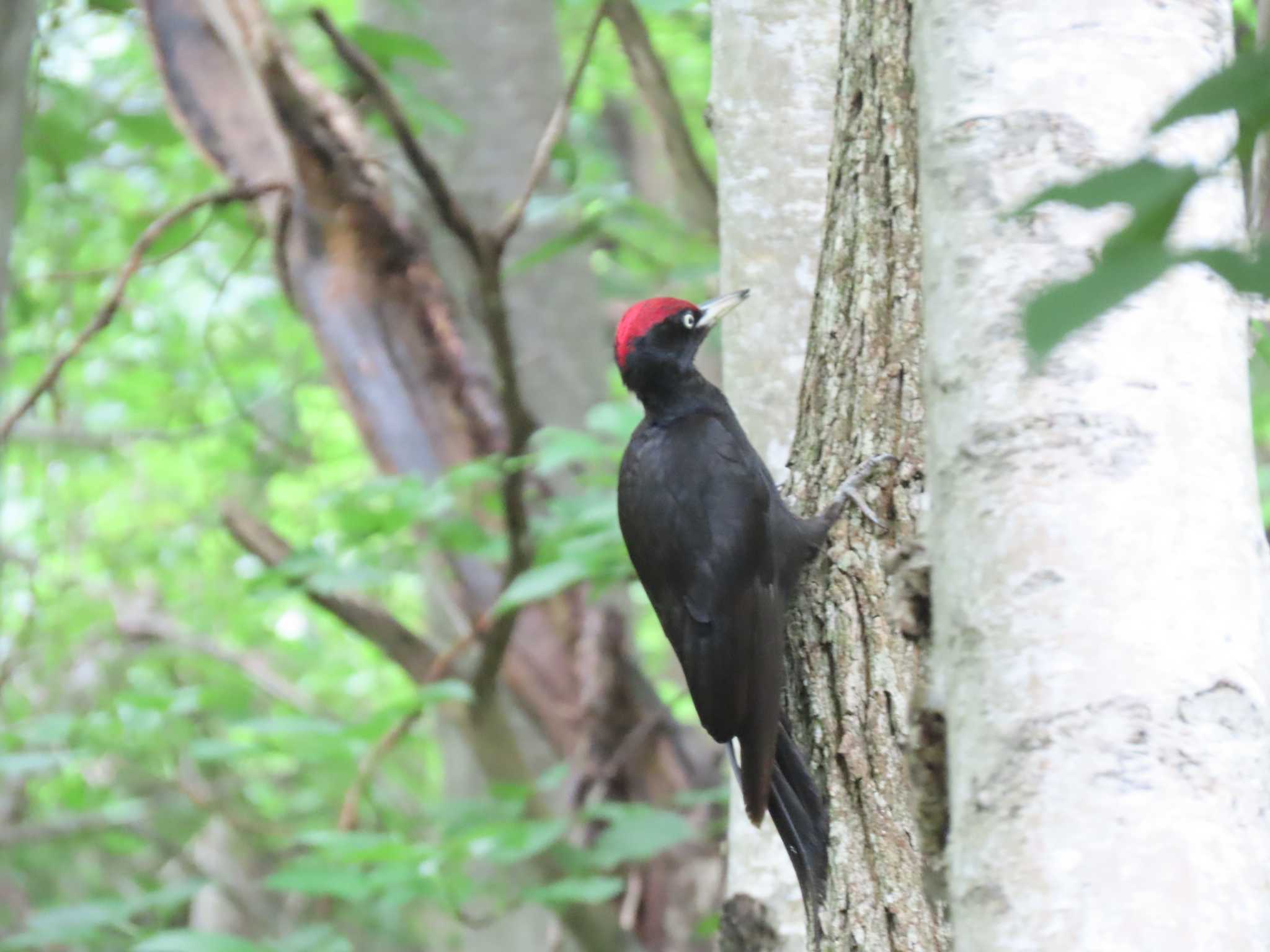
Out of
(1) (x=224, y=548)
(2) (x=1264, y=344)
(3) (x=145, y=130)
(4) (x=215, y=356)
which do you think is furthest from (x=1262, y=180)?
(1) (x=224, y=548)

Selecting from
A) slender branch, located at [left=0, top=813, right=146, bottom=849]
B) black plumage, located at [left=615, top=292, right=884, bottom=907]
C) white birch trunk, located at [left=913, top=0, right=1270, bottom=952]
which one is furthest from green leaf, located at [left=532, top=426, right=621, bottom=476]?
slender branch, located at [left=0, top=813, right=146, bottom=849]

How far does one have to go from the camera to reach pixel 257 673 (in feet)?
14.1

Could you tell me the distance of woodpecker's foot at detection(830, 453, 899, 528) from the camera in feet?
5.76

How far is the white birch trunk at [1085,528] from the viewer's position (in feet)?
2.73

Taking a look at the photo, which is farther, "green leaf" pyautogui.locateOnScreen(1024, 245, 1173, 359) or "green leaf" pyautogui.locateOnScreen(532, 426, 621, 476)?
"green leaf" pyautogui.locateOnScreen(532, 426, 621, 476)

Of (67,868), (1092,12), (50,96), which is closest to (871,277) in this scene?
(1092,12)

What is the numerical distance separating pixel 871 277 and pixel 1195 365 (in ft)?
2.83

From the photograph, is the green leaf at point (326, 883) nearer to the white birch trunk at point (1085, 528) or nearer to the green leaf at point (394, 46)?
the green leaf at point (394, 46)

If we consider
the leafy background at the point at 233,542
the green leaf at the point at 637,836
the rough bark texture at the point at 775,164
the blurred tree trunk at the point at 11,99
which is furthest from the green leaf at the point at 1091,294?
the green leaf at the point at 637,836

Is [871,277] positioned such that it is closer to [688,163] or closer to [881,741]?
[881,741]

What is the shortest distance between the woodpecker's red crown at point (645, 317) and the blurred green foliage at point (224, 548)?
18 centimetres

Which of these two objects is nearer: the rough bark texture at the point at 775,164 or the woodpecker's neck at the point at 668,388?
the rough bark texture at the point at 775,164

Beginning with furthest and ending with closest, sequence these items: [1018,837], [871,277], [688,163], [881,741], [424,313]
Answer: [424,313] < [688,163] < [871,277] < [881,741] < [1018,837]

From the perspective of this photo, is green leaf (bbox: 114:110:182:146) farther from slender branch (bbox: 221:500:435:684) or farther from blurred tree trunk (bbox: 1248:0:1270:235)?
blurred tree trunk (bbox: 1248:0:1270:235)
